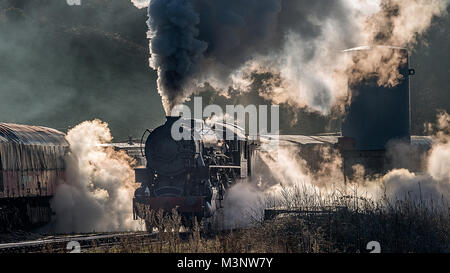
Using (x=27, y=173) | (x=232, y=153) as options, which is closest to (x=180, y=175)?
(x=232, y=153)

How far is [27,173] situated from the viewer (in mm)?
21781

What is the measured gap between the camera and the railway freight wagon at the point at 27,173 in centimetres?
2061

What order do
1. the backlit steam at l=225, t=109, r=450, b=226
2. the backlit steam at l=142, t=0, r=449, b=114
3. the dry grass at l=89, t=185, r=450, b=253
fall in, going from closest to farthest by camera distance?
the dry grass at l=89, t=185, r=450, b=253 < the backlit steam at l=225, t=109, r=450, b=226 < the backlit steam at l=142, t=0, r=449, b=114

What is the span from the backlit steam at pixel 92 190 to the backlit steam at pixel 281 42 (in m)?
4.82

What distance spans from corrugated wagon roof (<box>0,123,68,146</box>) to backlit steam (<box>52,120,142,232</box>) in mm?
755

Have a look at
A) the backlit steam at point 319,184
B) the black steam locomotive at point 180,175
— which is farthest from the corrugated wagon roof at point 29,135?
the backlit steam at point 319,184

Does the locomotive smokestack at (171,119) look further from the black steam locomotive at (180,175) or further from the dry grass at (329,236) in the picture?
the dry grass at (329,236)

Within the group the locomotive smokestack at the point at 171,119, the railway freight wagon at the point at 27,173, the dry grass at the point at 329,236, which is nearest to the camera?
the dry grass at the point at 329,236

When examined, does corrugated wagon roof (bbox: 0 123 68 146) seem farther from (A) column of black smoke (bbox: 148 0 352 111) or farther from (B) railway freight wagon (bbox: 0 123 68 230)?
(A) column of black smoke (bbox: 148 0 352 111)

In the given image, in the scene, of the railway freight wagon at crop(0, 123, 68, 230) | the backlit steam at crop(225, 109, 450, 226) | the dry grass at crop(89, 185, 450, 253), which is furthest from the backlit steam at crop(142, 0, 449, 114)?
the dry grass at crop(89, 185, 450, 253)

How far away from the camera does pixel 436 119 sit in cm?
5697

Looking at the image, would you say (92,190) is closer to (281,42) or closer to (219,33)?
(219,33)

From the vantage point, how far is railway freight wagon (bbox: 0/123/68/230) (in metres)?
20.6

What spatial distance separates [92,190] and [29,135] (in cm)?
308
